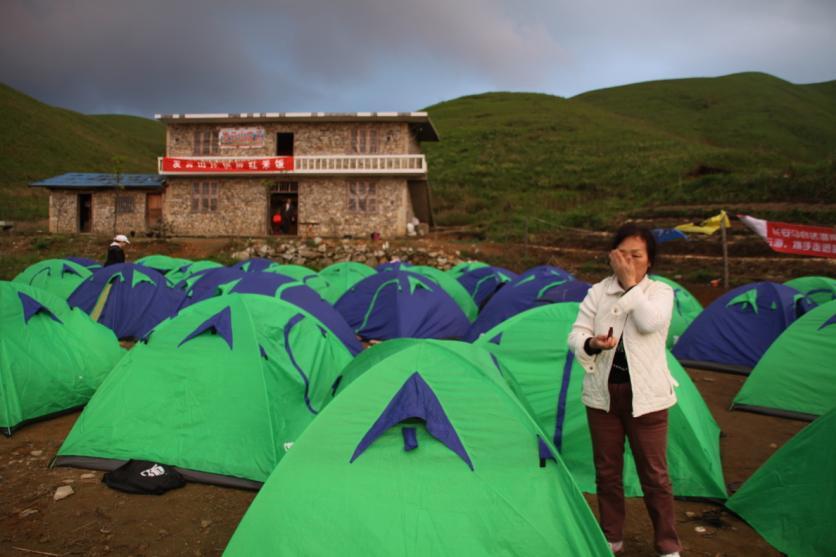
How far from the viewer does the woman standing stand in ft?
10.0

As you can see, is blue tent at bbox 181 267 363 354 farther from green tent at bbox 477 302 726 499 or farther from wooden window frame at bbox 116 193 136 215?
wooden window frame at bbox 116 193 136 215

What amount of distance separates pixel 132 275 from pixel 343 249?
41.5ft

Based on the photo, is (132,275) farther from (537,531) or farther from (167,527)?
(537,531)

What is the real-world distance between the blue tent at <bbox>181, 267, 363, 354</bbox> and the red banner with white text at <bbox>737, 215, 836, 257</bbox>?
32.5ft

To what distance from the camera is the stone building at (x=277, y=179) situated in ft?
82.1

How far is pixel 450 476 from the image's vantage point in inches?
121

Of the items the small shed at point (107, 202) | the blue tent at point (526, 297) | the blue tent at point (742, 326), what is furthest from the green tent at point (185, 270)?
the small shed at point (107, 202)

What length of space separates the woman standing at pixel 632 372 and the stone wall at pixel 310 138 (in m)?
22.7

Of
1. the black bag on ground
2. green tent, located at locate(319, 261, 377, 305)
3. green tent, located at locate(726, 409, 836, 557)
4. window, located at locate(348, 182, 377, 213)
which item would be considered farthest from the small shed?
green tent, located at locate(726, 409, 836, 557)

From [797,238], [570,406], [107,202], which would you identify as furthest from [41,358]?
[107,202]

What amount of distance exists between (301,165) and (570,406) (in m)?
22.1

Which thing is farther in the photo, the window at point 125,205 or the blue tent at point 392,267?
the window at point 125,205

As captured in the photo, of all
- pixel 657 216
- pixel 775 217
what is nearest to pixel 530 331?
pixel 775 217

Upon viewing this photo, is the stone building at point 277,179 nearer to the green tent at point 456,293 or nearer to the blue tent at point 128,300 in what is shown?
the green tent at point 456,293
